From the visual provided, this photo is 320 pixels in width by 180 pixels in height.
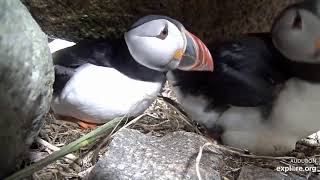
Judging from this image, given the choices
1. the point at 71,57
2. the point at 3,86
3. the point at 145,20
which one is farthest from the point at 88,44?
the point at 3,86

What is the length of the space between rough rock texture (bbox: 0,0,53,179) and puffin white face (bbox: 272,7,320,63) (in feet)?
2.18

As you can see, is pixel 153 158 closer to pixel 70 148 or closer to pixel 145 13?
pixel 70 148

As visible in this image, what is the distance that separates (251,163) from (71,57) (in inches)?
25.6

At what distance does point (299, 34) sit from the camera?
1.38 m

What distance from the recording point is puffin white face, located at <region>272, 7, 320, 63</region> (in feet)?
4.47

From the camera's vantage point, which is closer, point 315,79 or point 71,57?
point 315,79

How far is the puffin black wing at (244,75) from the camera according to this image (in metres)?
1.45

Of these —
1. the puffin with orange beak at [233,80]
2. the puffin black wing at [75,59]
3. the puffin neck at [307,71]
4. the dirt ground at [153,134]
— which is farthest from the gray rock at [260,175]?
the puffin black wing at [75,59]

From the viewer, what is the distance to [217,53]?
5.05ft

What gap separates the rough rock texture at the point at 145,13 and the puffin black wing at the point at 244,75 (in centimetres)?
21

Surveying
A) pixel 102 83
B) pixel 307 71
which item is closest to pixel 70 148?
pixel 102 83

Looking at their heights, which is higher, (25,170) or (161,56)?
(161,56)

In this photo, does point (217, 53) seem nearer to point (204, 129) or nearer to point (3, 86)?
point (204, 129)

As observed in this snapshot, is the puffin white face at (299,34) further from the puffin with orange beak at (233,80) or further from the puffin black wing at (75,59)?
the puffin black wing at (75,59)
